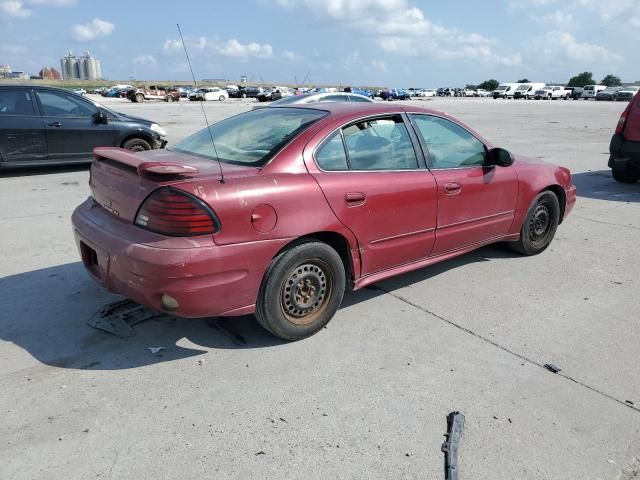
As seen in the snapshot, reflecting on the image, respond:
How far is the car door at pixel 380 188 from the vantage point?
3.64 meters

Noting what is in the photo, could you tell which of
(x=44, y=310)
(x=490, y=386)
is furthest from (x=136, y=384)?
(x=490, y=386)

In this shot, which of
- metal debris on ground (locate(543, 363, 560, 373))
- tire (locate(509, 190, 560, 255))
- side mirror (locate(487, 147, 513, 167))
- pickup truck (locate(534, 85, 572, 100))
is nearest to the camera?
metal debris on ground (locate(543, 363, 560, 373))

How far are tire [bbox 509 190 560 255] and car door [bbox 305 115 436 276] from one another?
5.01ft

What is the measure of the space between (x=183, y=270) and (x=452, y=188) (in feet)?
7.68

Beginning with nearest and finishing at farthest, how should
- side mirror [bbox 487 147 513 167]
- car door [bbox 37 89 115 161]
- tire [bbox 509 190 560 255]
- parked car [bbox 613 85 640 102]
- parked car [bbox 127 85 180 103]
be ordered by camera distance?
side mirror [bbox 487 147 513 167] → tire [bbox 509 190 560 255] → car door [bbox 37 89 115 161] → parked car [bbox 127 85 180 103] → parked car [bbox 613 85 640 102]

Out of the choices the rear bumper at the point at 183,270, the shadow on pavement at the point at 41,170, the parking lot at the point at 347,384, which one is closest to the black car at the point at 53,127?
the shadow on pavement at the point at 41,170

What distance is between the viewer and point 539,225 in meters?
5.46

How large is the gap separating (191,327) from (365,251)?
1371mm

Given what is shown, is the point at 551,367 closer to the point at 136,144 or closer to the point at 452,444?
the point at 452,444

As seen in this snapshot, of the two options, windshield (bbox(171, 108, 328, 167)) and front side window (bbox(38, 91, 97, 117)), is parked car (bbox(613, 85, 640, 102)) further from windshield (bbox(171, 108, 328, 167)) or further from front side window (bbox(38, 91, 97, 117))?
windshield (bbox(171, 108, 328, 167))

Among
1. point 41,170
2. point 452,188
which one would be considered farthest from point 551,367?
point 41,170

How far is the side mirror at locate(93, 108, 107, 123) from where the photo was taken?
32.6ft

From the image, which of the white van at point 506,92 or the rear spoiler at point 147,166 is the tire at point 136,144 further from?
the white van at point 506,92

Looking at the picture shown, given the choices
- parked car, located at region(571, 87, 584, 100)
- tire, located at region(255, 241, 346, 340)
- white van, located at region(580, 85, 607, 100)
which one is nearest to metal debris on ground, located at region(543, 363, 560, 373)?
tire, located at region(255, 241, 346, 340)
